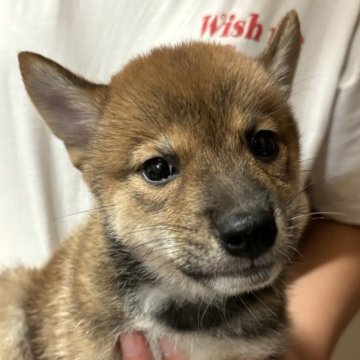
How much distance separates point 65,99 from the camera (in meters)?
1.32

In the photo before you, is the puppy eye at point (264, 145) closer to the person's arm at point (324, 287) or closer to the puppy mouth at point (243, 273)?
the puppy mouth at point (243, 273)

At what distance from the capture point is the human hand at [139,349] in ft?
4.05

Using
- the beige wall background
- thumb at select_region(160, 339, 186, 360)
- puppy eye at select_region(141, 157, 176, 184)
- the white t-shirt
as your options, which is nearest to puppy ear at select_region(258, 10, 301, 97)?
the white t-shirt

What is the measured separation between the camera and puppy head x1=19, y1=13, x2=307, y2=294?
104 cm

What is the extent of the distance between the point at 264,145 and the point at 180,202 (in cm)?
23

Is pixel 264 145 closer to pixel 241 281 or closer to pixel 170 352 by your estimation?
pixel 241 281

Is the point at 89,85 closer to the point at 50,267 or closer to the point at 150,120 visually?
the point at 150,120

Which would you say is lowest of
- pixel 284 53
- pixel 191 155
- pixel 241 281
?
pixel 241 281

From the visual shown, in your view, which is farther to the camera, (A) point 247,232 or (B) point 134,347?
Result: (B) point 134,347

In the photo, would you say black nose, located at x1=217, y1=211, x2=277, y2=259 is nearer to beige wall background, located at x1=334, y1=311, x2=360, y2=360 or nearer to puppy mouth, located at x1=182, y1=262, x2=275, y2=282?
puppy mouth, located at x1=182, y1=262, x2=275, y2=282

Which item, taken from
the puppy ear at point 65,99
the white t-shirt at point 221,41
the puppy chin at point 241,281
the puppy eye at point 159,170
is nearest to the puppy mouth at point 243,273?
the puppy chin at point 241,281

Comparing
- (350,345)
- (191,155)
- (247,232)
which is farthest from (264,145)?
(350,345)

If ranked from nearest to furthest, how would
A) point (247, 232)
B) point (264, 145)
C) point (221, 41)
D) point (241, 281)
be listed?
point (247, 232) < point (241, 281) < point (264, 145) < point (221, 41)

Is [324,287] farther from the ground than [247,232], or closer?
closer
